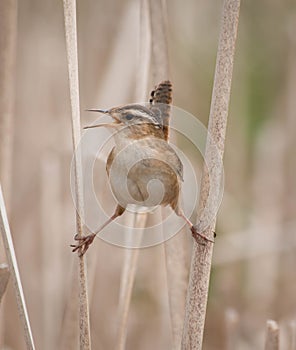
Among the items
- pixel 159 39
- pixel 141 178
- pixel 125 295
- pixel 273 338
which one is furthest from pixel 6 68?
pixel 273 338

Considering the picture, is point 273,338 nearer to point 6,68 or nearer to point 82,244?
point 82,244

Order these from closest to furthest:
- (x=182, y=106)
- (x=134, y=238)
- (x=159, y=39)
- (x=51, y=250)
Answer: (x=159, y=39), (x=134, y=238), (x=51, y=250), (x=182, y=106)

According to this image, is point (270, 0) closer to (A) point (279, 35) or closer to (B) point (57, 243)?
(A) point (279, 35)

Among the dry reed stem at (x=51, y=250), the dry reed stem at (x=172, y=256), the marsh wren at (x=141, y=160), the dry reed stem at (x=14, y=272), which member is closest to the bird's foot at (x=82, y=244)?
the marsh wren at (x=141, y=160)

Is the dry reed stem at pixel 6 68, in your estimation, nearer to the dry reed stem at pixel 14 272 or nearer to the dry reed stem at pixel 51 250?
the dry reed stem at pixel 14 272

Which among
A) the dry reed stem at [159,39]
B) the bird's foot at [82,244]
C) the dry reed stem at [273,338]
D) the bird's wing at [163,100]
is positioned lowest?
the dry reed stem at [273,338]

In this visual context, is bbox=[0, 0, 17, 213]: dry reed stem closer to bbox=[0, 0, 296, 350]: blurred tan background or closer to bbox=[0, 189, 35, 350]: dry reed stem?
bbox=[0, 189, 35, 350]: dry reed stem
